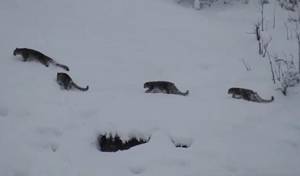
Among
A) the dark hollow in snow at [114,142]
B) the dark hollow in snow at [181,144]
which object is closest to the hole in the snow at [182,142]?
the dark hollow in snow at [181,144]

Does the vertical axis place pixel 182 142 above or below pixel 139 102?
below

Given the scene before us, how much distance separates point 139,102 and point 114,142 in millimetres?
1196

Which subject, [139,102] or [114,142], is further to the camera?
[139,102]

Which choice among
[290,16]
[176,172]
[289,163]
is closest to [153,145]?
[176,172]

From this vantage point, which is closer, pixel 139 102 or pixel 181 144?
pixel 181 144

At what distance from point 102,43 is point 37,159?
5152 mm

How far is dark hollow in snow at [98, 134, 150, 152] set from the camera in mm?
6391

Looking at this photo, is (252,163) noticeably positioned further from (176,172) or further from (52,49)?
(52,49)

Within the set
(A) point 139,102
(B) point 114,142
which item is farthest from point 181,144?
(A) point 139,102

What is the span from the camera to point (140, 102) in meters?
7.48

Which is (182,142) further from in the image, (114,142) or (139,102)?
(139,102)

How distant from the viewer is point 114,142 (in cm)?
645

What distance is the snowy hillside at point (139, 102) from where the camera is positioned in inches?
236

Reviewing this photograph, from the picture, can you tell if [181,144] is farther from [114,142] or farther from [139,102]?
[139,102]
